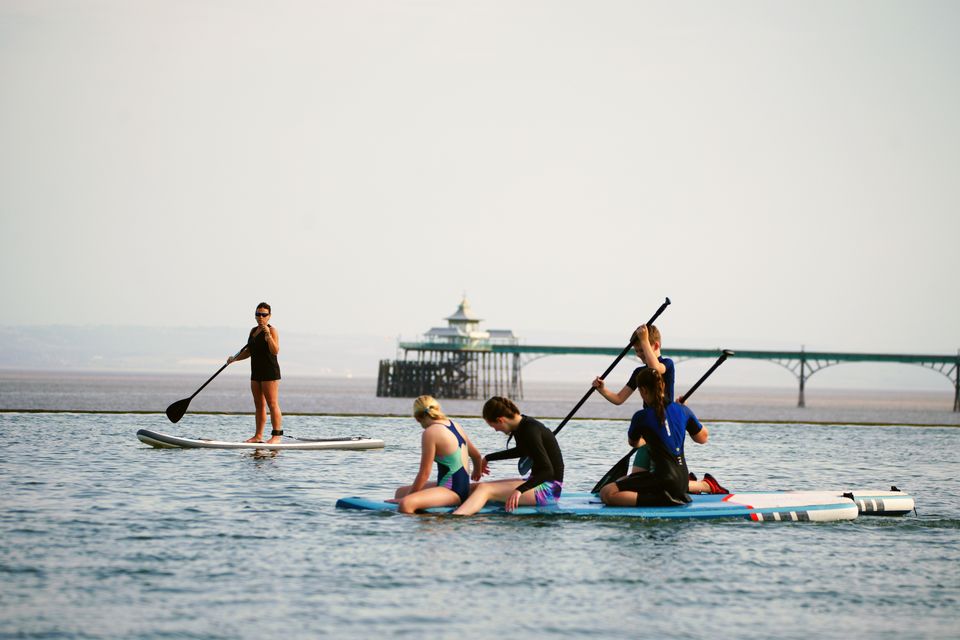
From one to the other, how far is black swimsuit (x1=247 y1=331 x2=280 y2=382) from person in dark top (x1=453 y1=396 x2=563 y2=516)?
6806 millimetres

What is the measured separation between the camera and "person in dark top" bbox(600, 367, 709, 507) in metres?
11.6

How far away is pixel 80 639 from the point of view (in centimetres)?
710

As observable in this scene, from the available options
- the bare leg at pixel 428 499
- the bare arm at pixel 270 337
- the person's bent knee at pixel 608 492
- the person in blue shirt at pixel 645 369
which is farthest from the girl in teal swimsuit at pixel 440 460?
the bare arm at pixel 270 337

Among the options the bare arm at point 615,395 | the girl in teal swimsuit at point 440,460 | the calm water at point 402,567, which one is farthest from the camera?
the bare arm at point 615,395

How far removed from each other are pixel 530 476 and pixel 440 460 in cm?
88

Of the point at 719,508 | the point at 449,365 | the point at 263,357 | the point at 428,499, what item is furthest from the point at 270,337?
the point at 449,365

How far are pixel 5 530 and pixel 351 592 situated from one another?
391cm

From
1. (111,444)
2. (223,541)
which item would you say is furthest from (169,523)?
(111,444)

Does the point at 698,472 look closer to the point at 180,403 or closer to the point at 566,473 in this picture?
the point at 566,473

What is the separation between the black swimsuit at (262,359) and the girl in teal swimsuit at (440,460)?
6377mm

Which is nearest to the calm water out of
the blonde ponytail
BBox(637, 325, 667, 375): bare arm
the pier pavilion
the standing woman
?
the blonde ponytail

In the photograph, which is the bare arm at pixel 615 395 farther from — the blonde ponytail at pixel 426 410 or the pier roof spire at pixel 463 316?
the pier roof spire at pixel 463 316

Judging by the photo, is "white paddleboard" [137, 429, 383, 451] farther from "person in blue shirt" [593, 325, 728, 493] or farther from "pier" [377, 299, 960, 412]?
"pier" [377, 299, 960, 412]

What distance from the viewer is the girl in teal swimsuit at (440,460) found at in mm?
11367
